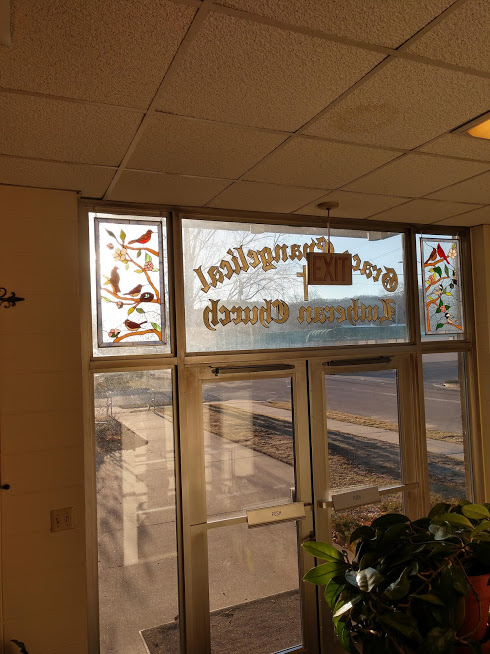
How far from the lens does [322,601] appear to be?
10.6ft

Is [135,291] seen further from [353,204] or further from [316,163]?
[353,204]

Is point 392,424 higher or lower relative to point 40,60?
lower

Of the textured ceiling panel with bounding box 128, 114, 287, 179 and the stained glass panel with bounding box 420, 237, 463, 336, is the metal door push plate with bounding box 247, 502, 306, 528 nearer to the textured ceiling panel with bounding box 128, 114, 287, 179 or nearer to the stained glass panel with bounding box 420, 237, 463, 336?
the stained glass panel with bounding box 420, 237, 463, 336

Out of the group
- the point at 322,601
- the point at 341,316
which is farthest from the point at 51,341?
the point at 322,601

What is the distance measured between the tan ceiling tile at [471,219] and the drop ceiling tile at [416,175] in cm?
72

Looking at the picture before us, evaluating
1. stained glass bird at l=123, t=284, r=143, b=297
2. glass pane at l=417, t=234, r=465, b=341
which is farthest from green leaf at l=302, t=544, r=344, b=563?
glass pane at l=417, t=234, r=465, b=341

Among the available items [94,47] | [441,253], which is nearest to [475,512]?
[94,47]

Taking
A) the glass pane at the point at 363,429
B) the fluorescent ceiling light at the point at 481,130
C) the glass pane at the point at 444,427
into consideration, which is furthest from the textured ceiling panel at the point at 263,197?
the glass pane at the point at 444,427

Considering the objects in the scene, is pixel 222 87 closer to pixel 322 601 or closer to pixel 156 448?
pixel 156 448

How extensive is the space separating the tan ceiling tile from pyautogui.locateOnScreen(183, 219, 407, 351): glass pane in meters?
0.36

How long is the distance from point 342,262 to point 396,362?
39.0 inches

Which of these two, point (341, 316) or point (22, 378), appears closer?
point (22, 378)

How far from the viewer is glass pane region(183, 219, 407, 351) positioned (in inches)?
121

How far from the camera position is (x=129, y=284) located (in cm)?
289
